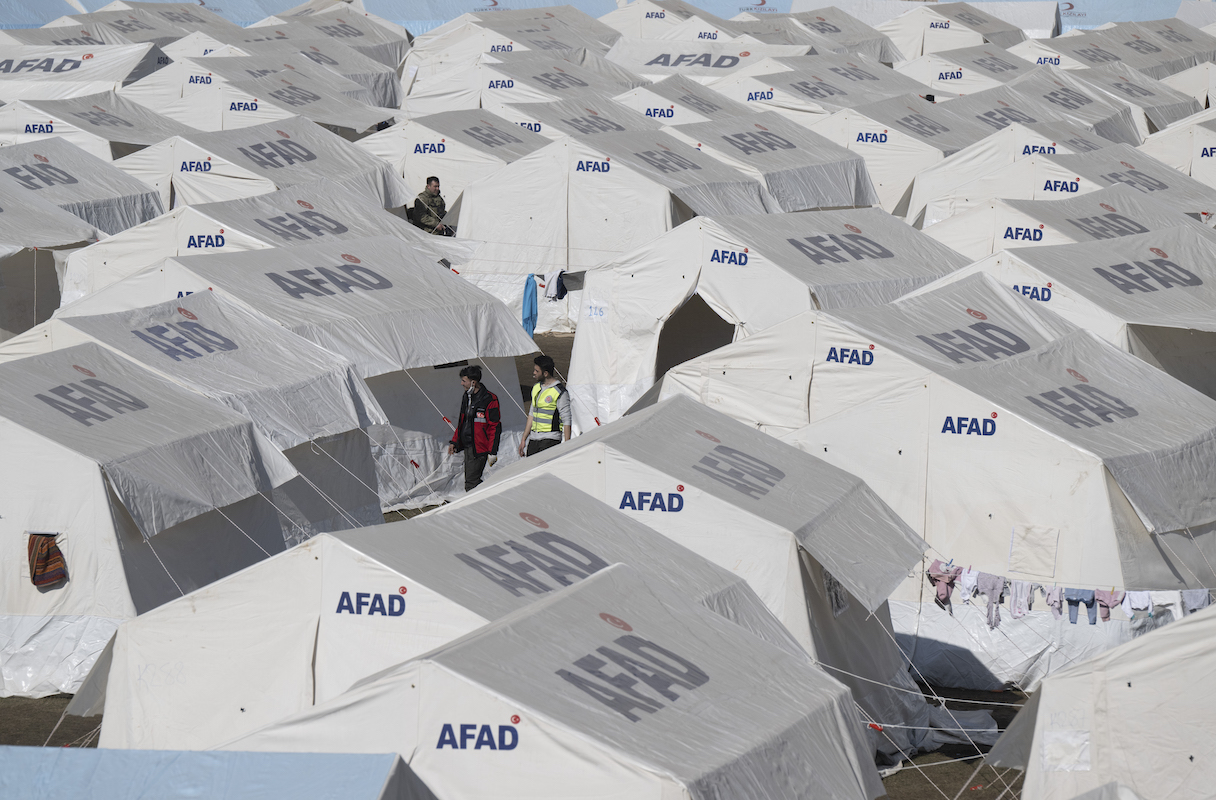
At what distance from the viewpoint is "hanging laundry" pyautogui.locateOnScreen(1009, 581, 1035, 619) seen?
531 inches

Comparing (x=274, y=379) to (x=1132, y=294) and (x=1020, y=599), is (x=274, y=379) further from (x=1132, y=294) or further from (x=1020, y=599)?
(x=1132, y=294)

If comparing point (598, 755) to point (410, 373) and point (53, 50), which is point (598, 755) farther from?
point (53, 50)

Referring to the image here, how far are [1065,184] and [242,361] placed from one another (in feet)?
51.7

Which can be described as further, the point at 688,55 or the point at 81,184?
the point at 688,55

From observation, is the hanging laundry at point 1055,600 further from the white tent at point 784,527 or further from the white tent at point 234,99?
the white tent at point 234,99

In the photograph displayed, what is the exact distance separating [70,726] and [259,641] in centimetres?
304

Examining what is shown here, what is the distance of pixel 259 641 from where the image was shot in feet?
30.5

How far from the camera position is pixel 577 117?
3033cm

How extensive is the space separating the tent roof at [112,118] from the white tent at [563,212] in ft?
20.2

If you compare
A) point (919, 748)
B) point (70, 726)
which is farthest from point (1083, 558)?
point (70, 726)

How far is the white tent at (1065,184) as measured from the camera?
25.6 meters

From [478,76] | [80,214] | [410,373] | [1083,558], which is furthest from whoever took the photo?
[478,76]

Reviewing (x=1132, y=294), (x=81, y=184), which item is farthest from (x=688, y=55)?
(x=1132, y=294)

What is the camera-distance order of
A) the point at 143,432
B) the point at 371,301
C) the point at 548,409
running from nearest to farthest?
1. the point at 143,432
2. the point at 548,409
3. the point at 371,301
